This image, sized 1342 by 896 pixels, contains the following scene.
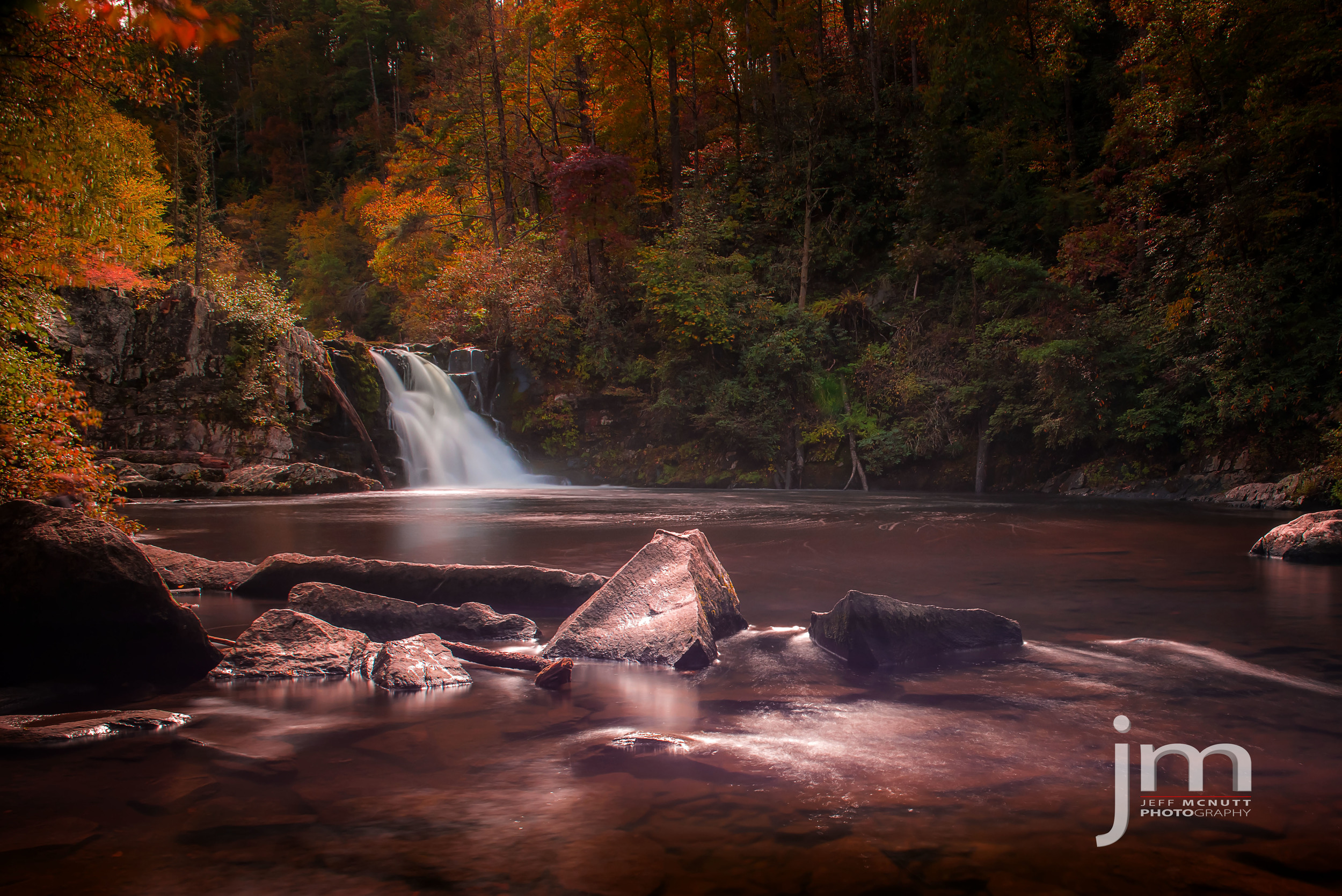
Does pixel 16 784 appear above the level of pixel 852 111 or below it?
below

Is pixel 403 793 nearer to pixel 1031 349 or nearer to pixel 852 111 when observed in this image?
pixel 1031 349

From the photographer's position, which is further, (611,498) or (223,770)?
(611,498)

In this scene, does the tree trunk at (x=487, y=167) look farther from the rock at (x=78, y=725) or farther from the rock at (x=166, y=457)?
the rock at (x=78, y=725)

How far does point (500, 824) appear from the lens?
2707mm

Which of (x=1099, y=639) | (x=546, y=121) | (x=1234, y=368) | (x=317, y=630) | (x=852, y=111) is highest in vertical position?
(x=546, y=121)

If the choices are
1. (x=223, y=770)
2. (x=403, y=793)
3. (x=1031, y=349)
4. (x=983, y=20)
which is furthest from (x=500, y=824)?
(x=983, y=20)

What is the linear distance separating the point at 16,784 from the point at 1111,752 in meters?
4.58

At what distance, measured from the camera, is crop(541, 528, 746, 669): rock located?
4.89 metres

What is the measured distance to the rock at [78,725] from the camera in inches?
135

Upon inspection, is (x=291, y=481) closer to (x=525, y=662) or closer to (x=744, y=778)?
(x=525, y=662)

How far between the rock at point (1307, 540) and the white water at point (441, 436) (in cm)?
1924

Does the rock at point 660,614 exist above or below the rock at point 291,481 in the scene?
below

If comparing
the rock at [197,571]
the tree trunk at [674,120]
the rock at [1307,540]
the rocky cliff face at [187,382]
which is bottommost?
the rock at [1307,540]

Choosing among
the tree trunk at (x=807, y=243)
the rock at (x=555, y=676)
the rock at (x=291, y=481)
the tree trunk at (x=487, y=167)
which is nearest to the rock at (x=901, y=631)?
the rock at (x=555, y=676)
